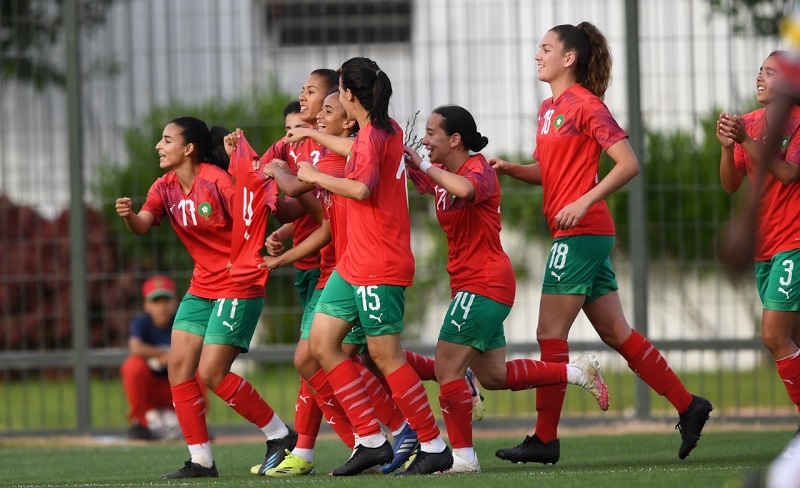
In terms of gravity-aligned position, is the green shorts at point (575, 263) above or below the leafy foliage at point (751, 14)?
below

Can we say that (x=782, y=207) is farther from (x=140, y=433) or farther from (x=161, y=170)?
(x=161, y=170)

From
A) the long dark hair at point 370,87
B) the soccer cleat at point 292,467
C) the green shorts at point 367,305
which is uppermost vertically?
the long dark hair at point 370,87

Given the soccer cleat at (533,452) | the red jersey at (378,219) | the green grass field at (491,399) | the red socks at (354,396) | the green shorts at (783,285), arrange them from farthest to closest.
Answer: the green grass field at (491,399), the soccer cleat at (533,452), the green shorts at (783,285), the red socks at (354,396), the red jersey at (378,219)

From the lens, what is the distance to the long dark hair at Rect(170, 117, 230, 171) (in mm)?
6816

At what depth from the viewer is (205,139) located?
22.6 ft

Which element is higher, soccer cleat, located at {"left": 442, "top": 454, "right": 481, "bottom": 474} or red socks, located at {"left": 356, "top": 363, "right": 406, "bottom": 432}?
red socks, located at {"left": 356, "top": 363, "right": 406, "bottom": 432}

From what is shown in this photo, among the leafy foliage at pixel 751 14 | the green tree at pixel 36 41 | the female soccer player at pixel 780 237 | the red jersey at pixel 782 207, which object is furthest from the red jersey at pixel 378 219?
the green tree at pixel 36 41

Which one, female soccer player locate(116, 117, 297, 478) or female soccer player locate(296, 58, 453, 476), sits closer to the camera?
female soccer player locate(296, 58, 453, 476)

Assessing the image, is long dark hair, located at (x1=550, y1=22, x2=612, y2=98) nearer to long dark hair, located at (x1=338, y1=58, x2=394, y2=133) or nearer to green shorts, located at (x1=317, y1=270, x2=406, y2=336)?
long dark hair, located at (x1=338, y1=58, x2=394, y2=133)

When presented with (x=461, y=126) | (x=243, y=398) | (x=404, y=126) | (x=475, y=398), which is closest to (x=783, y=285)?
(x=475, y=398)

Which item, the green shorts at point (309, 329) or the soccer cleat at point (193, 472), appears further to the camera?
the soccer cleat at point (193, 472)

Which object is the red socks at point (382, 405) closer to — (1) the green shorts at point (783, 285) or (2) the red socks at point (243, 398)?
(2) the red socks at point (243, 398)

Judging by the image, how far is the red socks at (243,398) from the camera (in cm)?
666

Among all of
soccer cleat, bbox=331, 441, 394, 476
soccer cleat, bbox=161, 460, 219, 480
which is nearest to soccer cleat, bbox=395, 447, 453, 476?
soccer cleat, bbox=331, 441, 394, 476
